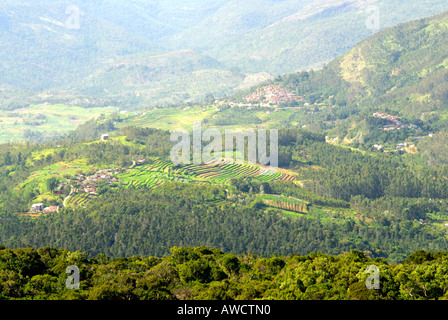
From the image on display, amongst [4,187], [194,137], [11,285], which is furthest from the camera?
[194,137]

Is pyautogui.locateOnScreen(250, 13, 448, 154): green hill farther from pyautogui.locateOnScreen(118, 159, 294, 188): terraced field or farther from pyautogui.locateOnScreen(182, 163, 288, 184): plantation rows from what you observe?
pyautogui.locateOnScreen(118, 159, 294, 188): terraced field

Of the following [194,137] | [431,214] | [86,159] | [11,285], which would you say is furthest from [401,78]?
[11,285]

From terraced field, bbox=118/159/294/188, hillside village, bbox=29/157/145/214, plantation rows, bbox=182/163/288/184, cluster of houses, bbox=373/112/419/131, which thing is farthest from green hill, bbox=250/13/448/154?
hillside village, bbox=29/157/145/214

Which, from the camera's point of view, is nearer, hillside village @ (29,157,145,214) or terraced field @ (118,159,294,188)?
hillside village @ (29,157,145,214)

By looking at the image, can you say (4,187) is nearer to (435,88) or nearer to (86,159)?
(86,159)

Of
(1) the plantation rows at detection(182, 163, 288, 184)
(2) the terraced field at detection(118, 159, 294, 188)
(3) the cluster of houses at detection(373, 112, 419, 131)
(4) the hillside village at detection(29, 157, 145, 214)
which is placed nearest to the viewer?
(4) the hillside village at detection(29, 157, 145, 214)

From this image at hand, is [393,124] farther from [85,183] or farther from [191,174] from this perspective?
[85,183]

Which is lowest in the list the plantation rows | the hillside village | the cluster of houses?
the hillside village

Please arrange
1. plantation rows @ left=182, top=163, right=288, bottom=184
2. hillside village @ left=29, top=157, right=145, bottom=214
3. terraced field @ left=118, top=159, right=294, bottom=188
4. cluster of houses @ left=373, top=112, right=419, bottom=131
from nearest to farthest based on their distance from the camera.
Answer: hillside village @ left=29, top=157, right=145, bottom=214 → terraced field @ left=118, top=159, right=294, bottom=188 → plantation rows @ left=182, top=163, right=288, bottom=184 → cluster of houses @ left=373, top=112, right=419, bottom=131

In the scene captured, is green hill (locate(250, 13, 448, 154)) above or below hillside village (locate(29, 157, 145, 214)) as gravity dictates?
above

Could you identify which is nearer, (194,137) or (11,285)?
(11,285)
